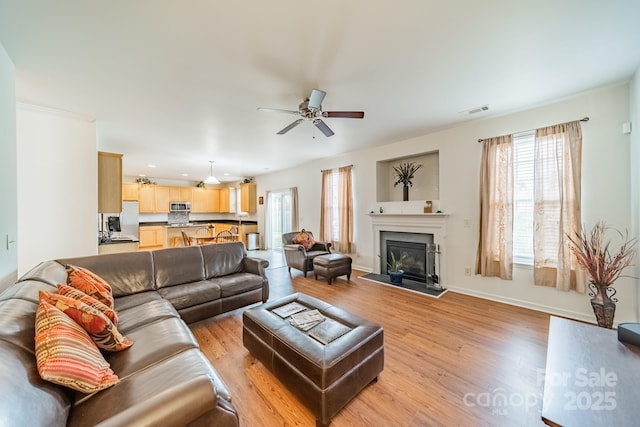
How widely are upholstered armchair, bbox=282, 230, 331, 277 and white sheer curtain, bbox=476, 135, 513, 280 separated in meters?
2.83

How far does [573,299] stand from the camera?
292 centimetres

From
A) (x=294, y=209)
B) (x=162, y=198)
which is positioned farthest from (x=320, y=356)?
(x=162, y=198)

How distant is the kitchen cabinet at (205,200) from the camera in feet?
30.0

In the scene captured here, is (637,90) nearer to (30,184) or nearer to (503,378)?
(503,378)

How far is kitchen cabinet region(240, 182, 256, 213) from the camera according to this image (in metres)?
8.65

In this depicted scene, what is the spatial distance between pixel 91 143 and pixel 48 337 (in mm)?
3594

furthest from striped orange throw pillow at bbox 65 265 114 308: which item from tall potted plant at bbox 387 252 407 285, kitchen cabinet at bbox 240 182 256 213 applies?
kitchen cabinet at bbox 240 182 256 213

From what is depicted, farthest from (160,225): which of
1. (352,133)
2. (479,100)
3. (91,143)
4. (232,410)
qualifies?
(479,100)

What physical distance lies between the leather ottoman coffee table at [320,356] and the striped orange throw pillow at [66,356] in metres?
0.95

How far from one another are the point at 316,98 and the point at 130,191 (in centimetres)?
838

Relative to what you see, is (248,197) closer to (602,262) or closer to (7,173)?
(7,173)

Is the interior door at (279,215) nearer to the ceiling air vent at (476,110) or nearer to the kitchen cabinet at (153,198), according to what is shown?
the kitchen cabinet at (153,198)

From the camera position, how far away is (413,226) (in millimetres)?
4414

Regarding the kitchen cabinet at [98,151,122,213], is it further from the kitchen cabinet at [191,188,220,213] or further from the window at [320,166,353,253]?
the kitchen cabinet at [191,188,220,213]
